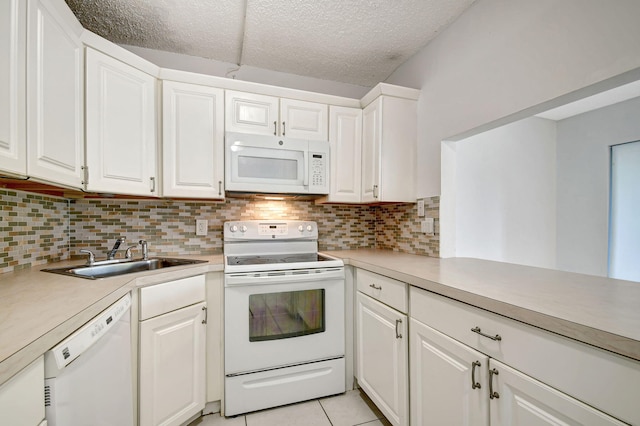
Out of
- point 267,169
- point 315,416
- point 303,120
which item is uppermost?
point 303,120

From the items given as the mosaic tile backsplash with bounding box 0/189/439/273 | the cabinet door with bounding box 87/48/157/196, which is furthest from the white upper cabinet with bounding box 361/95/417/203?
the cabinet door with bounding box 87/48/157/196

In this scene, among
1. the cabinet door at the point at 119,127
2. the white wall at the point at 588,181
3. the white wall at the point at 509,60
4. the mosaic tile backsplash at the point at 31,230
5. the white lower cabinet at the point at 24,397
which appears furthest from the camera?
the white wall at the point at 588,181

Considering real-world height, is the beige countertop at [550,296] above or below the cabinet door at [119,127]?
below

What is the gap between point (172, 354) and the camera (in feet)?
4.64

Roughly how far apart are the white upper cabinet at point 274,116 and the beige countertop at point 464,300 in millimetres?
1076

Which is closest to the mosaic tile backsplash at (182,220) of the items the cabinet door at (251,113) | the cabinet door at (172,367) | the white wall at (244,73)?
the cabinet door at (251,113)

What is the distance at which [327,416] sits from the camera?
1.62 meters

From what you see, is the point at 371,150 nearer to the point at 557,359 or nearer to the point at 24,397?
the point at 557,359

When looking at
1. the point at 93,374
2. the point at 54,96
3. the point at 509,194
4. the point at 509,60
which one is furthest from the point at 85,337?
Answer: the point at 509,194

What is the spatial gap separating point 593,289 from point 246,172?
1850 millimetres

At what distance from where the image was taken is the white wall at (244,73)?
81.0 inches

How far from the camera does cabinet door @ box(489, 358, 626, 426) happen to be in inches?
26.0

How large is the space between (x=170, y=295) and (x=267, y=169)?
1.00 meters

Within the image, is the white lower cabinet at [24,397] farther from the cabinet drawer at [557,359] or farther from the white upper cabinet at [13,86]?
the cabinet drawer at [557,359]
